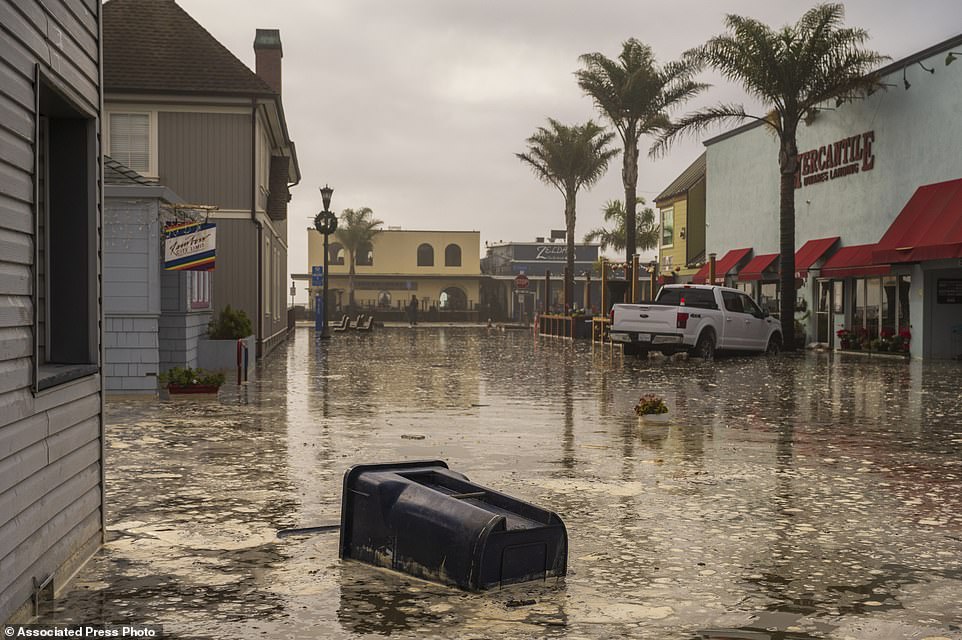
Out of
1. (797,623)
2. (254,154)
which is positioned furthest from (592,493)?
(254,154)

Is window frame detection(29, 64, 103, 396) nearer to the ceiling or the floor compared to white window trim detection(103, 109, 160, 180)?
nearer to the floor

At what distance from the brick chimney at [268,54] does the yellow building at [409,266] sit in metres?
42.9

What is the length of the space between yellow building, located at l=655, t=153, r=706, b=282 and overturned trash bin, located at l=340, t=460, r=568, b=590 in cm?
4706

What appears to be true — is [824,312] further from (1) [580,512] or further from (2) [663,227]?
(1) [580,512]

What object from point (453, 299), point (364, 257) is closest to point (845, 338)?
point (453, 299)

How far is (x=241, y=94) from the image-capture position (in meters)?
29.6

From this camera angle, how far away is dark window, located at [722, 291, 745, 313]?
3180 cm

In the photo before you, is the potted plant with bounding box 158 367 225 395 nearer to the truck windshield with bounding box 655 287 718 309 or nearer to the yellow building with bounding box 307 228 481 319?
the truck windshield with bounding box 655 287 718 309

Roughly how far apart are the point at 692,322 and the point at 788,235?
27.1 feet

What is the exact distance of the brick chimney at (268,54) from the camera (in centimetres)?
4391

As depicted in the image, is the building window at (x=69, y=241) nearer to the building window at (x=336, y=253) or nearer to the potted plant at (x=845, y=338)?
the potted plant at (x=845, y=338)

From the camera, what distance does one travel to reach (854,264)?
34906mm

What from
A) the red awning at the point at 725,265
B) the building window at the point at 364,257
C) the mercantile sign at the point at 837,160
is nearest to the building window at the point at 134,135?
the mercantile sign at the point at 837,160

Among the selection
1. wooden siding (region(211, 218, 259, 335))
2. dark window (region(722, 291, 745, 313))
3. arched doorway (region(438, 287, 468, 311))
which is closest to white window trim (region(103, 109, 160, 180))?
wooden siding (region(211, 218, 259, 335))
